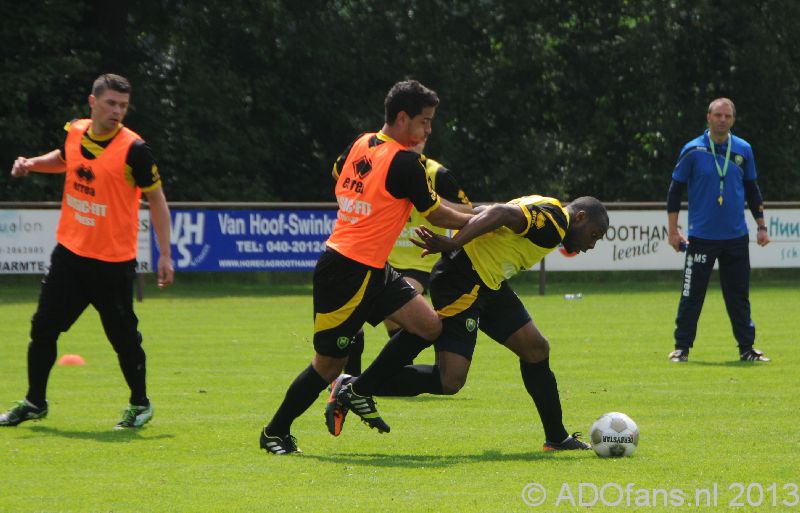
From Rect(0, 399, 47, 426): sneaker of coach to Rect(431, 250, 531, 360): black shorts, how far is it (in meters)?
2.73

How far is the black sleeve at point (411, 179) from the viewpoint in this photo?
764 centimetres

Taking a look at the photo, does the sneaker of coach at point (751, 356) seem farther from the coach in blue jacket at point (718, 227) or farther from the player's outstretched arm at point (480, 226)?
the player's outstretched arm at point (480, 226)

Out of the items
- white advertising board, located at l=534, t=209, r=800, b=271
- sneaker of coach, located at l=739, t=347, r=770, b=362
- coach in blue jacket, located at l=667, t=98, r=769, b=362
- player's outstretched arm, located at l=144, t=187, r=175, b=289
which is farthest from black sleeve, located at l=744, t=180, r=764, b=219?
white advertising board, located at l=534, t=209, r=800, b=271

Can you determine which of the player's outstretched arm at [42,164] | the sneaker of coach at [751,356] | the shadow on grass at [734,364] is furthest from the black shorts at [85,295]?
the sneaker of coach at [751,356]

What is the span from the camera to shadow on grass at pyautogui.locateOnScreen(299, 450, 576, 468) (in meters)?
7.57

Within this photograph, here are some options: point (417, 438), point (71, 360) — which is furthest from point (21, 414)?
point (71, 360)

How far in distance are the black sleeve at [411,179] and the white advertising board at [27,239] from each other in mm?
14669

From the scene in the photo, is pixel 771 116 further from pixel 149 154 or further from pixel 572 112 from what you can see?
pixel 149 154

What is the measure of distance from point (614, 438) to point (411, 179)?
1.74m

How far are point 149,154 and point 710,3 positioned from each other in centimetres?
2584

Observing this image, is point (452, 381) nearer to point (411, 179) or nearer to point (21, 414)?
point (411, 179)

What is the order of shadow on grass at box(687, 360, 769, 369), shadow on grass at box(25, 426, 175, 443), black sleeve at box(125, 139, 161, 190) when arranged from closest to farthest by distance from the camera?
1. shadow on grass at box(25, 426, 175, 443)
2. black sleeve at box(125, 139, 161, 190)
3. shadow on grass at box(687, 360, 769, 369)

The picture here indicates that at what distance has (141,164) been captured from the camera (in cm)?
876

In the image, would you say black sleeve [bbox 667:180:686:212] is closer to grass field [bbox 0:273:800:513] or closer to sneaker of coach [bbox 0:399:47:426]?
grass field [bbox 0:273:800:513]
